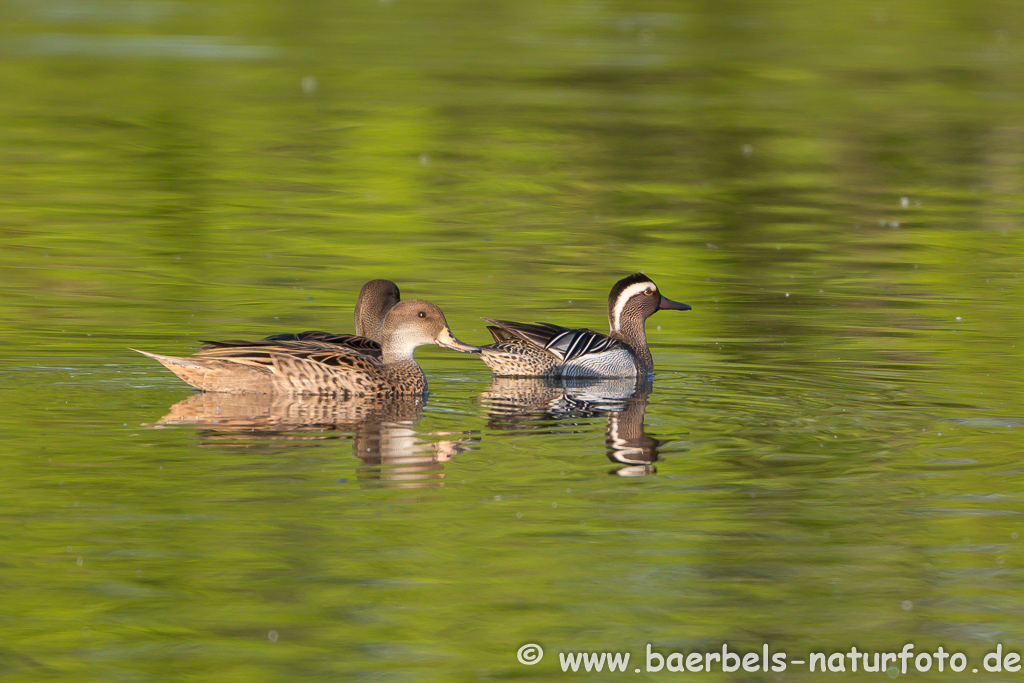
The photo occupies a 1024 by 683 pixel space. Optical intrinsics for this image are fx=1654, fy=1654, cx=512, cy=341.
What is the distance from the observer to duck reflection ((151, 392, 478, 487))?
8.76 m

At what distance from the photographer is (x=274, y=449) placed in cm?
896

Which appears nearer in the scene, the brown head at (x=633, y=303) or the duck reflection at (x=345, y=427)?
the duck reflection at (x=345, y=427)

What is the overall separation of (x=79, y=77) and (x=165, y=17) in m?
8.71

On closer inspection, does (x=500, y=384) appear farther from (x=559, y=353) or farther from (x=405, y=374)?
(x=405, y=374)

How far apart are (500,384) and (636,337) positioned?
1550 millimetres

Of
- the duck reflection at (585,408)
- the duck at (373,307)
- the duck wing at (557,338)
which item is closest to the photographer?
the duck reflection at (585,408)

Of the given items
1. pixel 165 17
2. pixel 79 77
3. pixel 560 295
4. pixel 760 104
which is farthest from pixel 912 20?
pixel 560 295

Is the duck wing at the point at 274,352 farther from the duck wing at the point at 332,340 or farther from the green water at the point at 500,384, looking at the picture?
the green water at the point at 500,384

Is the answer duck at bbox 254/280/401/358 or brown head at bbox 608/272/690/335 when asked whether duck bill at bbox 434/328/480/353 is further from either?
brown head at bbox 608/272/690/335

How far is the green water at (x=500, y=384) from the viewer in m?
6.57
